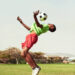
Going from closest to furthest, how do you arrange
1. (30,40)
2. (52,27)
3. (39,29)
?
(30,40) → (39,29) → (52,27)

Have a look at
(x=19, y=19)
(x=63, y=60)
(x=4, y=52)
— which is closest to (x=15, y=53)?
(x=4, y=52)

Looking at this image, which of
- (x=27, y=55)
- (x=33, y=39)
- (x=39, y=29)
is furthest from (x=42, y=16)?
(x=27, y=55)

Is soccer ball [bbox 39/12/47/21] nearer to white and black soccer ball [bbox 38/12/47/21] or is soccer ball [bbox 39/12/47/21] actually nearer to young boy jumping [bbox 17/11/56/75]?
white and black soccer ball [bbox 38/12/47/21]

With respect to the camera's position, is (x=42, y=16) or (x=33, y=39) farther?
(x=42, y=16)

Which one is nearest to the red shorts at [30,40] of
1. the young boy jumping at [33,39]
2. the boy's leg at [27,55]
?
the young boy jumping at [33,39]

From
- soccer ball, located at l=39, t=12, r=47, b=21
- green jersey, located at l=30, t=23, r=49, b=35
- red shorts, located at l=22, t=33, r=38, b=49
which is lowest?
red shorts, located at l=22, t=33, r=38, b=49

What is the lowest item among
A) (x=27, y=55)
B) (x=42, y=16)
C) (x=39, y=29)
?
(x=27, y=55)

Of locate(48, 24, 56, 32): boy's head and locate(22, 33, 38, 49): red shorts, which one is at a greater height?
locate(48, 24, 56, 32): boy's head

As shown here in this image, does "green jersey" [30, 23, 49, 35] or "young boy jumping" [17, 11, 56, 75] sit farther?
"green jersey" [30, 23, 49, 35]

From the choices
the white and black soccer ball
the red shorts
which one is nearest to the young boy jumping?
the red shorts

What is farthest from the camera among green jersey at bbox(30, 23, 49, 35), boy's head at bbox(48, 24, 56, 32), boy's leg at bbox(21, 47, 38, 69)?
boy's head at bbox(48, 24, 56, 32)

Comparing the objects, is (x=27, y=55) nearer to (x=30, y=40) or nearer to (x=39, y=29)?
(x=30, y=40)

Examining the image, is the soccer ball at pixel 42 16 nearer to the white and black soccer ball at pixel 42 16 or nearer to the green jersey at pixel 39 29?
the white and black soccer ball at pixel 42 16

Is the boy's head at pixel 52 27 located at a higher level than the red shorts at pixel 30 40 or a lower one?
higher
